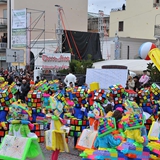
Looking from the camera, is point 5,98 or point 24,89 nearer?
point 5,98

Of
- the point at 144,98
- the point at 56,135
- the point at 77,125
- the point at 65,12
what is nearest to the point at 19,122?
the point at 56,135

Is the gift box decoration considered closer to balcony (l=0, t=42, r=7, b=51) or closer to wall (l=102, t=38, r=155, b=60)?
wall (l=102, t=38, r=155, b=60)

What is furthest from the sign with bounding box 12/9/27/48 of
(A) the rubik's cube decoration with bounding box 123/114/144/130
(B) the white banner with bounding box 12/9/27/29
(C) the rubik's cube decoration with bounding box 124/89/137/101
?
(A) the rubik's cube decoration with bounding box 123/114/144/130

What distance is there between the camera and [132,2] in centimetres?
4050

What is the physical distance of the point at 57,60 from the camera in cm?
2347

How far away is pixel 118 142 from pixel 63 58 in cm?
1748

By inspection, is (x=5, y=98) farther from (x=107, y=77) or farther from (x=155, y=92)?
(x=107, y=77)

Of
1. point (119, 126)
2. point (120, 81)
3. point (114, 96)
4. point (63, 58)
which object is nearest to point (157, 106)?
point (114, 96)

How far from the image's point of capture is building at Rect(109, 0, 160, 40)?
125 feet

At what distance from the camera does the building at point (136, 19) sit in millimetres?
38219

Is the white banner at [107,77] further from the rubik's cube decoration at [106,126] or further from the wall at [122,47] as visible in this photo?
the wall at [122,47]

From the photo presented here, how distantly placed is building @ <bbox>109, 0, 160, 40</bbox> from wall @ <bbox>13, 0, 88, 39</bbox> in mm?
3813

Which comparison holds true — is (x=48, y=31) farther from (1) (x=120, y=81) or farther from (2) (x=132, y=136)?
(2) (x=132, y=136)

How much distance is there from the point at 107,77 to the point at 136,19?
23.8m
